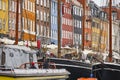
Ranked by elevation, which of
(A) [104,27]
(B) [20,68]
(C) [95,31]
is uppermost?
(A) [104,27]

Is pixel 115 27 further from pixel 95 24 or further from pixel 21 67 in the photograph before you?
pixel 21 67

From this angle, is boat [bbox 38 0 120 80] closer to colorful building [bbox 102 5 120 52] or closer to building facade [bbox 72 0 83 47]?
building facade [bbox 72 0 83 47]

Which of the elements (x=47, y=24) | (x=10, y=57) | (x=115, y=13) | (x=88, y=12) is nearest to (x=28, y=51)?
(x=10, y=57)

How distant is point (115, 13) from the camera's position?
137000mm

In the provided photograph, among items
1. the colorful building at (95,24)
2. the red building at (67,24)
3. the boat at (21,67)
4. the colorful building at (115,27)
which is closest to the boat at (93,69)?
the boat at (21,67)

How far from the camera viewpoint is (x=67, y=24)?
98500 mm

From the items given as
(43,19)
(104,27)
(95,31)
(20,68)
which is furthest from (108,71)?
(104,27)

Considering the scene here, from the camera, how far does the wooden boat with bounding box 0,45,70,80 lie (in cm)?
1843

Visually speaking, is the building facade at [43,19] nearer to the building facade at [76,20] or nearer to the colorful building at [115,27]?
the building facade at [76,20]

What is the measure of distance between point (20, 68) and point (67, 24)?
79046 millimetres

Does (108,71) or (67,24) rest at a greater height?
(67,24)

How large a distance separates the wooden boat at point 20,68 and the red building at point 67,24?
71.4 m

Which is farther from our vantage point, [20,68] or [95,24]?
[95,24]

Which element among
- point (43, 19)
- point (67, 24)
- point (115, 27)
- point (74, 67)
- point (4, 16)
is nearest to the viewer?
point (74, 67)
